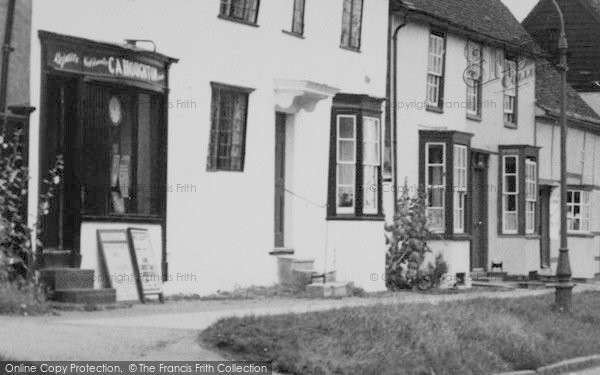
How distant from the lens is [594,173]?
43938 mm

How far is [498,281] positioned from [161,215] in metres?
14.8

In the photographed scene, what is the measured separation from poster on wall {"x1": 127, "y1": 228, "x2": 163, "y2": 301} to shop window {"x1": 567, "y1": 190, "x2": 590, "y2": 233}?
71.0 feet

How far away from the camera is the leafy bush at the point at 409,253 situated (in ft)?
95.6

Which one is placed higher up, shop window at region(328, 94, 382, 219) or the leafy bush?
shop window at region(328, 94, 382, 219)

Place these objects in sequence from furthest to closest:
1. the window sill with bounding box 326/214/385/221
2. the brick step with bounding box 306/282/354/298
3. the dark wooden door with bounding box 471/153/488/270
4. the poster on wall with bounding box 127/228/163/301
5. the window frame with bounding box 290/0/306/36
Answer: the dark wooden door with bounding box 471/153/488/270 < the window sill with bounding box 326/214/385/221 < the window frame with bounding box 290/0/306/36 < the brick step with bounding box 306/282/354/298 < the poster on wall with bounding box 127/228/163/301

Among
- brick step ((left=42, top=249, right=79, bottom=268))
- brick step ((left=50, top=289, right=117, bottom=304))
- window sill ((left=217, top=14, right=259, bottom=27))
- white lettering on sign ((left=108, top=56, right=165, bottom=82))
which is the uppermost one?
window sill ((left=217, top=14, right=259, bottom=27))

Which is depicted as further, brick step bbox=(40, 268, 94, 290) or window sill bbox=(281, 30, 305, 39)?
window sill bbox=(281, 30, 305, 39)

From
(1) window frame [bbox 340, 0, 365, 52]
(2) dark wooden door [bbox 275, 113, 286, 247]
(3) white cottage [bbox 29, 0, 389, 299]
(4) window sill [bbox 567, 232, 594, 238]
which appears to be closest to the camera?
(3) white cottage [bbox 29, 0, 389, 299]

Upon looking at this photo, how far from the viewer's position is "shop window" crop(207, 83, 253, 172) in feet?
78.4

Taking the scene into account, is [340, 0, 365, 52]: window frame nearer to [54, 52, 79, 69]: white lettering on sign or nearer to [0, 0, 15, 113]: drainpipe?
[54, 52, 79, 69]: white lettering on sign

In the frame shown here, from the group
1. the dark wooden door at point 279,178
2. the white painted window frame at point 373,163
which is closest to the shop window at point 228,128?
the dark wooden door at point 279,178

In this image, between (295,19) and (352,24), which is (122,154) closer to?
(295,19)

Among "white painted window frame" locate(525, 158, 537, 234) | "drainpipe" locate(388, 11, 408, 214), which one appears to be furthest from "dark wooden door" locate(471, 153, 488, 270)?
"drainpipe" locate(388, 11, 408, 214)

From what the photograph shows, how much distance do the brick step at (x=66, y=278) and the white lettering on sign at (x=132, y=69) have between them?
303 centimetres
